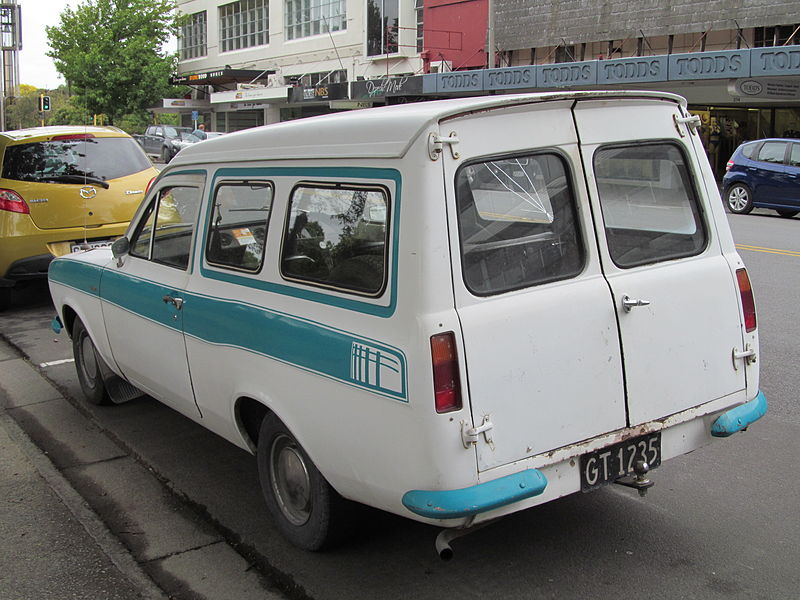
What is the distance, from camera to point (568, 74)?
27.8 meters

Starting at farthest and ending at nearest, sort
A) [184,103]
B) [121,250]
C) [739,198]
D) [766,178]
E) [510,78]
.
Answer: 1. [184,103]
2. [510,78]
3. [739,198]
4. [766,178]
5. [121,250]

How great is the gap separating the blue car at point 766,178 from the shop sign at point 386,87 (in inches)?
671

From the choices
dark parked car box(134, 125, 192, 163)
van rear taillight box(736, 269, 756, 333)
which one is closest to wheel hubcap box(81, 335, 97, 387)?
van rear taillight box(736, 269, 756, 333)

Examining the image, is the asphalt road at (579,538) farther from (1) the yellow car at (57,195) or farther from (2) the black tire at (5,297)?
(2) the black tire at (5,297)

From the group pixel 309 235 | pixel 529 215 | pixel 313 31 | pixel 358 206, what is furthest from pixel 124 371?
pixel 313 31

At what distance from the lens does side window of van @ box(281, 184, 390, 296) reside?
3.44 metres

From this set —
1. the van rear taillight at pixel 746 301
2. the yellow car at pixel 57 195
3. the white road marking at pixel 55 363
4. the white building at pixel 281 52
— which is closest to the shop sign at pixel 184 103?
the white building at pixel 281 52

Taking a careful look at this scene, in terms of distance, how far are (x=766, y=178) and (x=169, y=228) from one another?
Result: 15.8 metres

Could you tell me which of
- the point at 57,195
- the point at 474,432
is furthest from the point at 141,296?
the point at 57,195

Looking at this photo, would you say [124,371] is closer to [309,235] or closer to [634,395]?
[309,235]

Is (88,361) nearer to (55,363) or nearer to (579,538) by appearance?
(55,363)

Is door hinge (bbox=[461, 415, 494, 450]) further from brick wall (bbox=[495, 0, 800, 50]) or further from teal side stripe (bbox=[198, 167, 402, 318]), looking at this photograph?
brick wall (bbox=[495, 0, 800, 50])

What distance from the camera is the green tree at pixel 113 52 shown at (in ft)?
164

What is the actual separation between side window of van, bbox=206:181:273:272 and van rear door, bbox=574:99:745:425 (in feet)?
5.02
